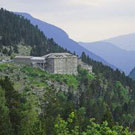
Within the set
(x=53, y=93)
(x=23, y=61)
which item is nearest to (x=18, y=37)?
(x=23, y=61)

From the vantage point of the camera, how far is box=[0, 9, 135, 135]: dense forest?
5450cm

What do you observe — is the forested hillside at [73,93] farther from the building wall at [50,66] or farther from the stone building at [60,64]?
the building wall at [50,66]

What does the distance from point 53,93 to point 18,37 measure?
8708 cm

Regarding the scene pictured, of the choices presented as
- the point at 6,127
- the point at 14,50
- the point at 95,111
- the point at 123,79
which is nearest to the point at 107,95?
the point at 95,111

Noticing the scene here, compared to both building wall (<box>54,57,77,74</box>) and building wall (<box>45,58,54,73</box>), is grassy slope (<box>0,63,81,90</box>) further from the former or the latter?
building wall (<box>54,57,77,74</box>)

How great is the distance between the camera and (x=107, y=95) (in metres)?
117

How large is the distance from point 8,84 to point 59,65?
67816 mm

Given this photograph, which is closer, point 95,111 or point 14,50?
point 95,111

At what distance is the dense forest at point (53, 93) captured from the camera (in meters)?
54.5

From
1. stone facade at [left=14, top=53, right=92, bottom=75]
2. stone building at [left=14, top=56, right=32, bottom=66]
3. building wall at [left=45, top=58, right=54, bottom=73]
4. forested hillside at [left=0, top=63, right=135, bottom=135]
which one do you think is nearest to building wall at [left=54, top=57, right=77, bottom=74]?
stone facade at [left=14, top=53, right=92, bottom=75]

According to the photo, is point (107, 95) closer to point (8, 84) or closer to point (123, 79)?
point (123, 79)

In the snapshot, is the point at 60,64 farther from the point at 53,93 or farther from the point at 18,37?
the point at 53,93

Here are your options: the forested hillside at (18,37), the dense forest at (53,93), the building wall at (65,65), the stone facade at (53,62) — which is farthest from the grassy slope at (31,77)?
the forested hillside at (18,37)

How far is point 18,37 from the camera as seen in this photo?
163500 mm
